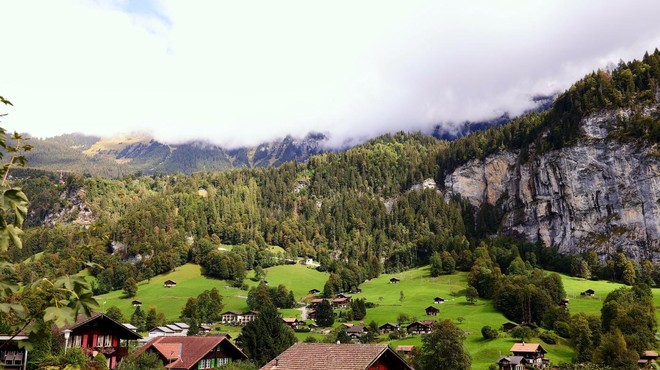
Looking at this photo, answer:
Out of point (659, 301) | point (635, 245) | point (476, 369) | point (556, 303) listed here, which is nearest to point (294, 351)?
point (476, 369)

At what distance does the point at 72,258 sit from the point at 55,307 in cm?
78

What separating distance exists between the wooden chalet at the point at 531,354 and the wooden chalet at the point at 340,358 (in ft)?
225

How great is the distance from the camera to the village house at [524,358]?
90.6m

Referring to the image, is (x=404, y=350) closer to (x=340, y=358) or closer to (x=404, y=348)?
(x=404, y=348)

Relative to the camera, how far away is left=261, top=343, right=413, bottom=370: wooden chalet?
3253 centimetres

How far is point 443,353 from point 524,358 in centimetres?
2254

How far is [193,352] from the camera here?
6075 cm

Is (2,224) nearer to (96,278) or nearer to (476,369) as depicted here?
(476,369)

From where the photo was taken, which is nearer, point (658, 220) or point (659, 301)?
point (659, 301)

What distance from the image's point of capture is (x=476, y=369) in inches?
3538

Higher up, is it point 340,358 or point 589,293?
point 340,358

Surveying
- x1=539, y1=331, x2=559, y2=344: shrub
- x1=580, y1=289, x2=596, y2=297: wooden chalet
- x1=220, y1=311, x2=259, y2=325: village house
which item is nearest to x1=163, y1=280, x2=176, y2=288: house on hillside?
x1=220, y1=311, x2=259, y2=325: village house

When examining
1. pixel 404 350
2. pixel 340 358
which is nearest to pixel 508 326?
pixel 404 350

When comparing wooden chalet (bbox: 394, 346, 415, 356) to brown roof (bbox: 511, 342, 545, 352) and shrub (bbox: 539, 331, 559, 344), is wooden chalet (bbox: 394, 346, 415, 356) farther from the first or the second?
shrub (bbox: 539, 331, 559, 344)
